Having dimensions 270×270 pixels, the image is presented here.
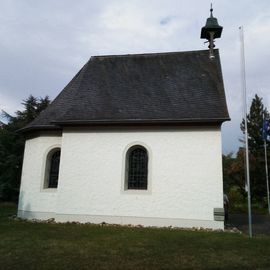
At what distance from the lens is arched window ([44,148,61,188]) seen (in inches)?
631

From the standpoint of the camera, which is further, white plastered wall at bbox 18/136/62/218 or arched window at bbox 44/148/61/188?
arched window at bbox 44/148/61/188

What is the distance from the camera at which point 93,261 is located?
7.46 m

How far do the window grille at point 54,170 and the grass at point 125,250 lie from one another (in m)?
4.07

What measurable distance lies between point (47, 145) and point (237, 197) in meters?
25.5

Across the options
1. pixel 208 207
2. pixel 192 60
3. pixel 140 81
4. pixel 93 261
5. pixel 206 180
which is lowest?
pixel 93 261

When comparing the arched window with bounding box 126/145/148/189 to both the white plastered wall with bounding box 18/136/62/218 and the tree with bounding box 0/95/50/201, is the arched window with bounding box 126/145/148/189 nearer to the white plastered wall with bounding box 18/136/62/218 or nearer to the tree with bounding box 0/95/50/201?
the white plastered wall with bounding box 18/136/62/218

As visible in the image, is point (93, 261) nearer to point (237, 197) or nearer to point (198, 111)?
point (198, 111)

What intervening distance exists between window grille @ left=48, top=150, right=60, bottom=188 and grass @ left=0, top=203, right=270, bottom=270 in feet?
13.4

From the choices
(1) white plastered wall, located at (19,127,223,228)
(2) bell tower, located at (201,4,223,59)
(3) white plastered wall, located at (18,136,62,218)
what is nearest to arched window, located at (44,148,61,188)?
(3) white plastered wall, located at (18,136,62,218)

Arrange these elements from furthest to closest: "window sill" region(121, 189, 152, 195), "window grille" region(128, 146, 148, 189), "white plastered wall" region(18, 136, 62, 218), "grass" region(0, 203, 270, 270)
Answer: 1. "white plastered wall" region(18, 136, 62, 218)
2. "window grille" region(128, 146, 148, 189)
3. "window sill" region(121, 189, 152, 195)
4. "grass" region(0, 203, 270, 270)

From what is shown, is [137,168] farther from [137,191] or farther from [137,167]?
[137,191]

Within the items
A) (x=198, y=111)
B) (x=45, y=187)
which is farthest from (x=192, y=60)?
(x=45, y=187)

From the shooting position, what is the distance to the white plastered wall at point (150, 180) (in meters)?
13.8

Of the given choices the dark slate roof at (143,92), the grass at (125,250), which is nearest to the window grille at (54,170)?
the dark slate roof at (143,92)
